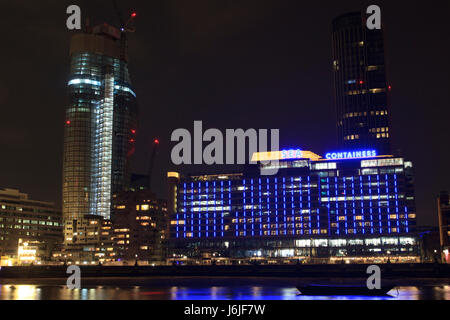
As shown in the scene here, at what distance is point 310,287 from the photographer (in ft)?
433

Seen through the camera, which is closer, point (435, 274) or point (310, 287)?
point (310, 287)
